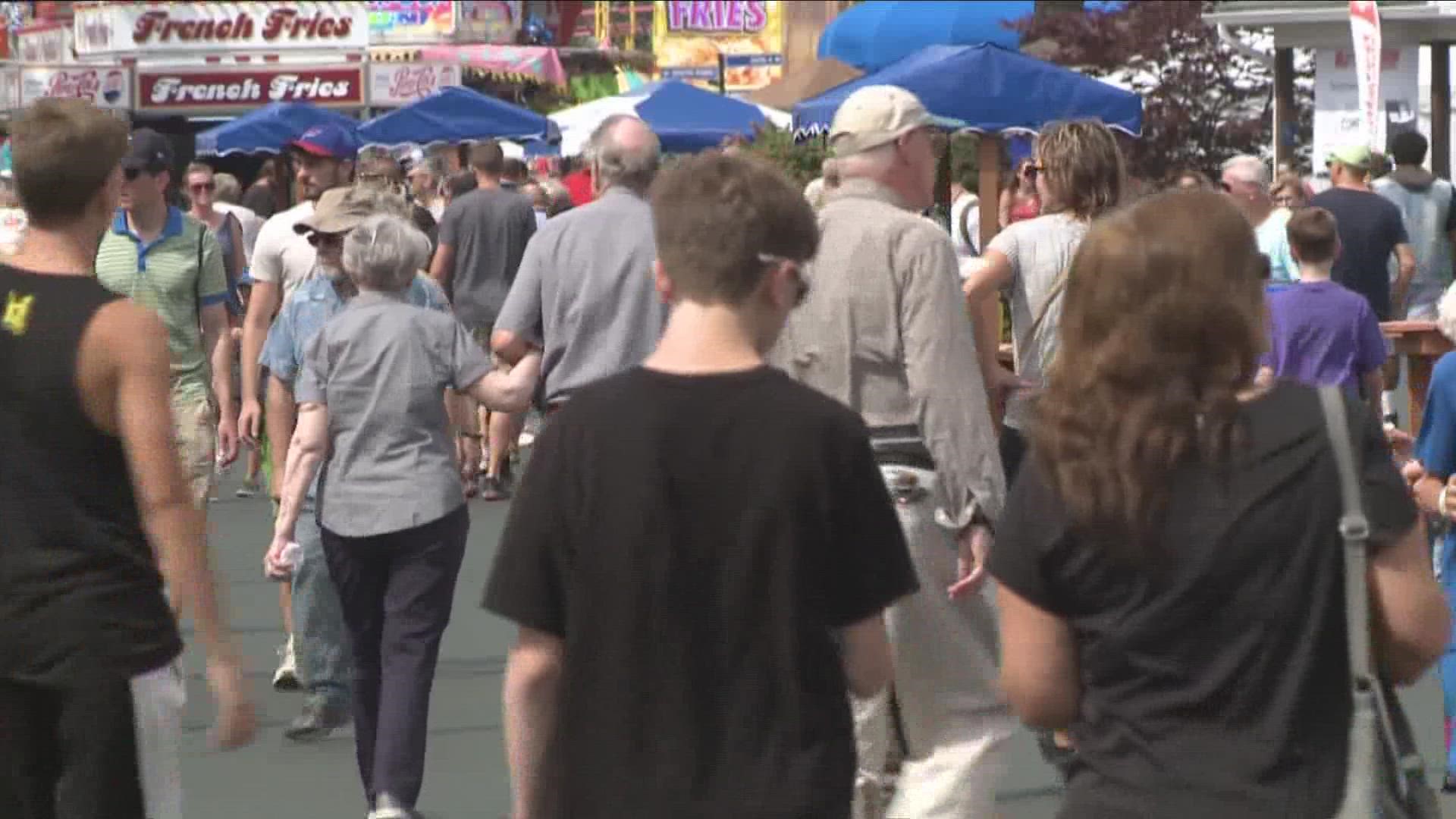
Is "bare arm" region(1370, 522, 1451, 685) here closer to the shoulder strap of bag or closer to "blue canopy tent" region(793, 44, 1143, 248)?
the shoulder strap of bag

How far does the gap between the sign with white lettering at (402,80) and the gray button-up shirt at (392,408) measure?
30259 millimetres

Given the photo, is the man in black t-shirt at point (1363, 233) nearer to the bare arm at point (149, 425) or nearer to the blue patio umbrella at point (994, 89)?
the blue patio umbrella at point (994, 89)

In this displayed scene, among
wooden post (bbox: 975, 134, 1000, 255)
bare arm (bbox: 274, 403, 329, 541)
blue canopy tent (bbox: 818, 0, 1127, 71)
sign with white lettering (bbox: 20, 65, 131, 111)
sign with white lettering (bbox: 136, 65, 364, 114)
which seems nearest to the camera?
bare arm (bbox: 274, 403, 329, 541)

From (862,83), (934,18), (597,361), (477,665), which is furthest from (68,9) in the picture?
(597,361)

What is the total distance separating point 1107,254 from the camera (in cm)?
343

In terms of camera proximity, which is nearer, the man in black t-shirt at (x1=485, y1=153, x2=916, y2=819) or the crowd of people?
the crowd of people

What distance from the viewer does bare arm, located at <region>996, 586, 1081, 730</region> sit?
3498mm

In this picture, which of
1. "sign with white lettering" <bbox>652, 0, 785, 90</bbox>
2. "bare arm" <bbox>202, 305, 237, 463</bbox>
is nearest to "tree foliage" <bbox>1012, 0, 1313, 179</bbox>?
"bare arm" <bbox>202, 305, 237, 463</bbox>

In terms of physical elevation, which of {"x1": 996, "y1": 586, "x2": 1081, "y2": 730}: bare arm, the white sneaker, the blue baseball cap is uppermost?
the blue baseball cap

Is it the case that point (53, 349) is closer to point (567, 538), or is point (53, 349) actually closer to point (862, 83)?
point (567, 538)

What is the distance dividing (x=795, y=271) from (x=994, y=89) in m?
13.8

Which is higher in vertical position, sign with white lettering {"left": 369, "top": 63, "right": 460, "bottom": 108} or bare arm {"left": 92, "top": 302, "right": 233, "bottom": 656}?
bare arm {"left": 92, "top": 302, "right": 233, "bottom": 656}

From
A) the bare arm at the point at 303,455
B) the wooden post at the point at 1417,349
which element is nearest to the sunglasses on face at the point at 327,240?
the bare arm at the point at 303,455

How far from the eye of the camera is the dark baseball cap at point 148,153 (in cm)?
894
